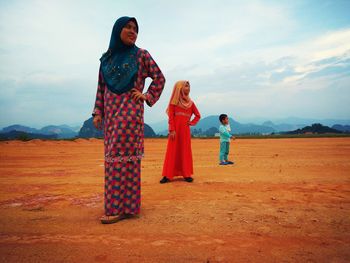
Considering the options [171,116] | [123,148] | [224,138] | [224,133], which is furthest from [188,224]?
[224,138]

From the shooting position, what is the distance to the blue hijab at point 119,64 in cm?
317

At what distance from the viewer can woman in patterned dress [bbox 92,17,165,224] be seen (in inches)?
122

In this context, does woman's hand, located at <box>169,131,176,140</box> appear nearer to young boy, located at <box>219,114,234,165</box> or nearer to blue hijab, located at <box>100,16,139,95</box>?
blue hijab, located at <box>100,16,139,95</box>

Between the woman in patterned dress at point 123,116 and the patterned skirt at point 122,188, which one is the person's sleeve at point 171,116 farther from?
the patterned skirt at point 122,188

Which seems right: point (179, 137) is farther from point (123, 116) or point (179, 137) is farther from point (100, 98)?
point (123, 116)

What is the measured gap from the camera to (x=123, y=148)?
312 cm

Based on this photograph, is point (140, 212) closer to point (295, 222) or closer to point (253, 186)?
point (295, 222)

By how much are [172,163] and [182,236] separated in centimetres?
Answer: 301

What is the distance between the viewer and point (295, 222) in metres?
2.87

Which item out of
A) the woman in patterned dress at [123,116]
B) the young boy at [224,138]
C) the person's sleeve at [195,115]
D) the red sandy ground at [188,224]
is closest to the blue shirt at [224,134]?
the young boy at [224,138]

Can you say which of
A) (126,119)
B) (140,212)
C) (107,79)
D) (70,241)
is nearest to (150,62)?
(107,79)

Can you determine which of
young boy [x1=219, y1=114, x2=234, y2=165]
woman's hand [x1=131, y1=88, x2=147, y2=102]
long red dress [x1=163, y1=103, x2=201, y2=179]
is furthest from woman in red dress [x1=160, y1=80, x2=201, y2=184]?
young boy [x1=219, y1=114, x2=234, y2=165]

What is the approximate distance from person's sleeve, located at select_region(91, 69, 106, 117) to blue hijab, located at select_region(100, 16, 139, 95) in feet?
0.48

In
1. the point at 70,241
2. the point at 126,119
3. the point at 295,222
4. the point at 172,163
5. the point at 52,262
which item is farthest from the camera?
the point at 172,163
